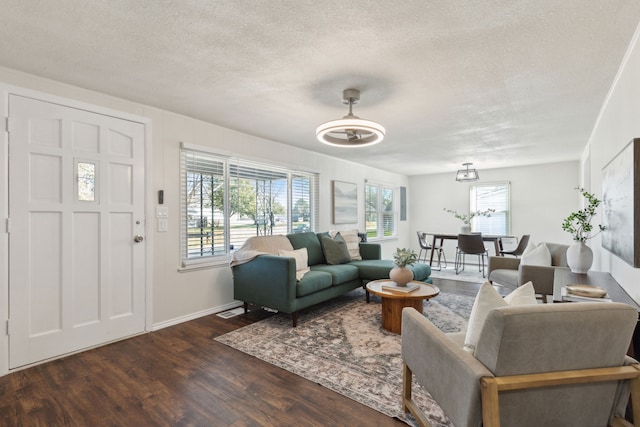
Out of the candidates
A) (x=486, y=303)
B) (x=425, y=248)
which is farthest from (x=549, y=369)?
(x=425, y=248)

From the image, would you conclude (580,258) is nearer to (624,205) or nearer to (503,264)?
(624,205)

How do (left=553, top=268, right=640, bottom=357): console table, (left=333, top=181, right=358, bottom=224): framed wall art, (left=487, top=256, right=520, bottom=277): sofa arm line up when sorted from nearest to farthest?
1. (left=553, top=268, right=640, bottom=357): console table
2. (left=487, top=256, right=520, bottom=277): sofa arm
3. (left=333, top=181, right=358, bottom=224): framed wall art

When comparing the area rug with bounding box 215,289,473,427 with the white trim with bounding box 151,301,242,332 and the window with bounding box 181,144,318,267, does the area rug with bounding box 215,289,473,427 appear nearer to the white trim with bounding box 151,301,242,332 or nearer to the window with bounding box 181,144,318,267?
the white trim with bounding box 151,301,242,332

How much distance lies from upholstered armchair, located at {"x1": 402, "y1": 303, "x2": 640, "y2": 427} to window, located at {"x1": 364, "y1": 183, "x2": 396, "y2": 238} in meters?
5.54

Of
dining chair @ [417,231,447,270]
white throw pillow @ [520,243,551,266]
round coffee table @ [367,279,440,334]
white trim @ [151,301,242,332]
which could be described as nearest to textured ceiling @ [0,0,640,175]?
white throw pillow @ [520,243,551,266]

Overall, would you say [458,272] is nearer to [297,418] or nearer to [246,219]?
[246,219]

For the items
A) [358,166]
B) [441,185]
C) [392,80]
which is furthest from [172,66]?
[441,185]

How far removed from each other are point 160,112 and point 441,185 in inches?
259

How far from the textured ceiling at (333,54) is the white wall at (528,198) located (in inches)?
135

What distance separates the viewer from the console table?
1.90 m

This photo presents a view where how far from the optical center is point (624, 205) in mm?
1971

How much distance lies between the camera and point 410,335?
5.55ft

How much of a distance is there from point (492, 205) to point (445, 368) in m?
6.83

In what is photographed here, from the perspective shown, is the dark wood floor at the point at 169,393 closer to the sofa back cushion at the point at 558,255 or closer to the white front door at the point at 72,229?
the white front door at the point at 72,229
